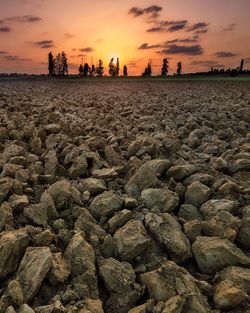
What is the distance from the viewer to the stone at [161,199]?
525 cm

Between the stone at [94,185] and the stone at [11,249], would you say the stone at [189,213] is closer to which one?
the stone at [94,185]

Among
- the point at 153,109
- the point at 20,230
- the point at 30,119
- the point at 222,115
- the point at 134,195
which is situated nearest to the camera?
the point at 20,230

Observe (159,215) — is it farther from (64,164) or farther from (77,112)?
(77,112)

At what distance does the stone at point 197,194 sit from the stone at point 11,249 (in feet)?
7.34

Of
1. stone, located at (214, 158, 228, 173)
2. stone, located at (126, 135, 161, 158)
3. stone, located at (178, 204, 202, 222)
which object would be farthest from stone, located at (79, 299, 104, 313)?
stone, located at (126, 135, 161, 158)

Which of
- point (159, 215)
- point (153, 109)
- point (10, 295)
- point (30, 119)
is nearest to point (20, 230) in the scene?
point (10, 295)

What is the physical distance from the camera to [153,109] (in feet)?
46.4

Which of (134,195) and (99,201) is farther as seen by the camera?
(134,195)

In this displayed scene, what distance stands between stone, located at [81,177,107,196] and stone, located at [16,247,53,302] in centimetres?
168

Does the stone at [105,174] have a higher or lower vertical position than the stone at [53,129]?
lower

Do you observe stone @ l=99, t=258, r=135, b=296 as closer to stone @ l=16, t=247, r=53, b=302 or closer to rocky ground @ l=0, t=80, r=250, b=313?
rocky ground @ l=0, t=80, r=250, b=313

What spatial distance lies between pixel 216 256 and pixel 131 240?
2.92 feet

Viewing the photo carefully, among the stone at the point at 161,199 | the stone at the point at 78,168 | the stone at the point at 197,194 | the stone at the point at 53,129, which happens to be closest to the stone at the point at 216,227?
the stone at the point at 161,199

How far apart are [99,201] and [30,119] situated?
215 inches
